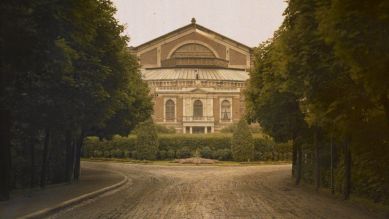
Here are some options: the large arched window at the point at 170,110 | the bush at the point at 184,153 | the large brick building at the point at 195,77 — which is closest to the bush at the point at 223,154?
the bush at the point at 184,153

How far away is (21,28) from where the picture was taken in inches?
654

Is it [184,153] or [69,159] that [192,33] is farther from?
[69,159]

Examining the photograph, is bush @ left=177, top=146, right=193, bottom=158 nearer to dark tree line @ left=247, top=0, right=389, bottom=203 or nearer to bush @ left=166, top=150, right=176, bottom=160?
bush @ left=166, top=150, right=176, bottom=160

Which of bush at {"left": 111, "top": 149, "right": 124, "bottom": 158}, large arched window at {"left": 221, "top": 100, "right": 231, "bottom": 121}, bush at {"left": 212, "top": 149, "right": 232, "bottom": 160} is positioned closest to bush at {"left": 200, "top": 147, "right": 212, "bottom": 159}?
bush at {"left": 212, "top": 149, "right": 232, "bottom": 160}

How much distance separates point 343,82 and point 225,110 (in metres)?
74.3

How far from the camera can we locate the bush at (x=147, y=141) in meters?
61.8

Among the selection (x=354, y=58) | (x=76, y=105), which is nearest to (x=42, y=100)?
(x=76, y=105)

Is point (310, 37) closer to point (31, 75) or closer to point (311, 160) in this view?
point (31, 75)

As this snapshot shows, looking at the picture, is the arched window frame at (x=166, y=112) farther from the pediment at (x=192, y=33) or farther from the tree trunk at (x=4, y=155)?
the tree trunk at (x=4, y=155)

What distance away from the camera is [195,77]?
9212 centimetres

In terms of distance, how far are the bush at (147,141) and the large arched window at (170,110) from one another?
95.1ft

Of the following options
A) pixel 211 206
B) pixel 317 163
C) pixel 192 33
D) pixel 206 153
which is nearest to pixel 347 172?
pixel 317 163

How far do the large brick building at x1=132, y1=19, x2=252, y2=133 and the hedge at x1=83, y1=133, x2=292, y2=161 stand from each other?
24.0 metres

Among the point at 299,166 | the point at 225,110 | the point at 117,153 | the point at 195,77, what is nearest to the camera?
the point at 299,166
